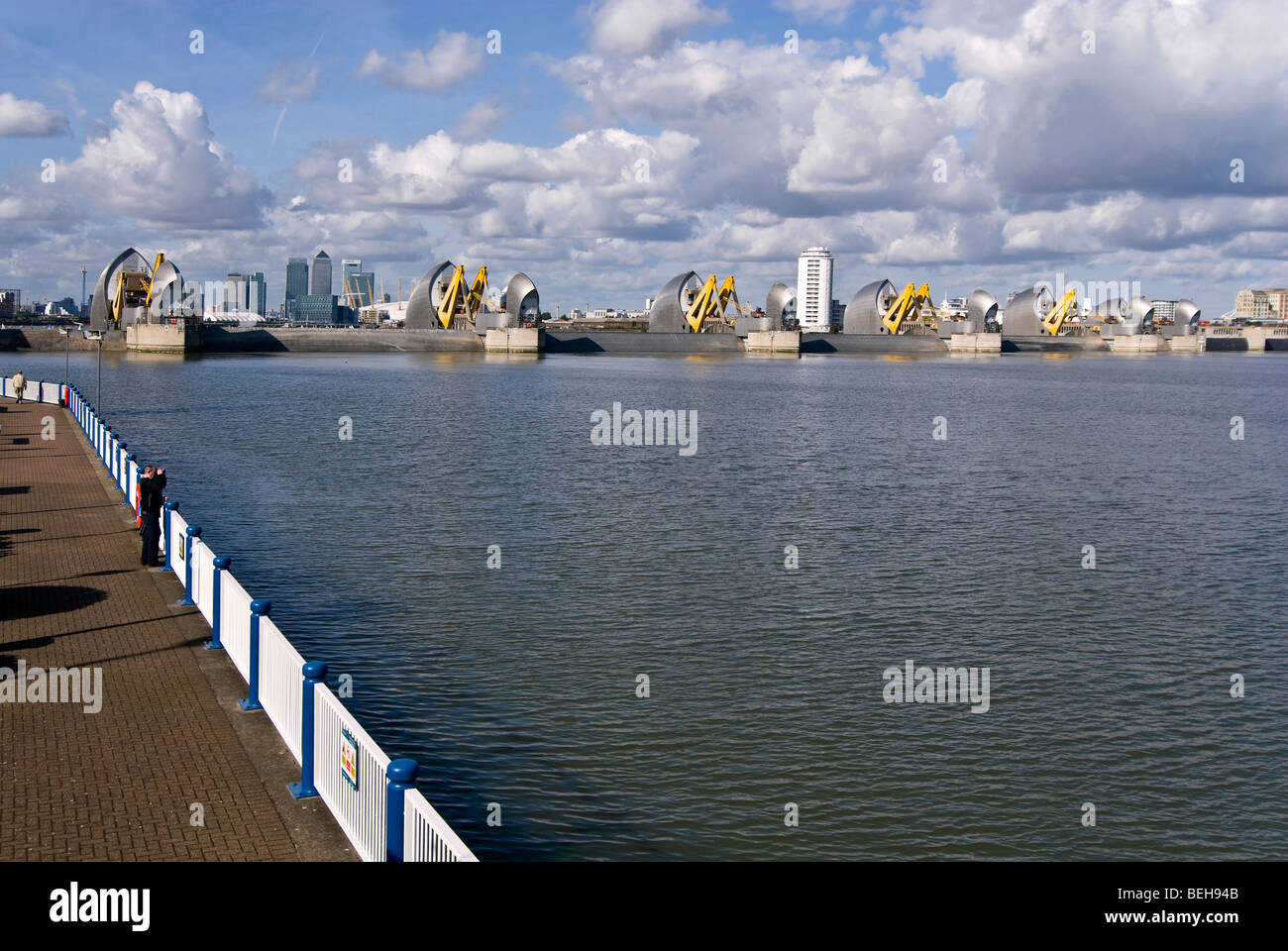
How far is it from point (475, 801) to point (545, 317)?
18472 cm

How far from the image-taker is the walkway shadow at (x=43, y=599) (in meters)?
12.6

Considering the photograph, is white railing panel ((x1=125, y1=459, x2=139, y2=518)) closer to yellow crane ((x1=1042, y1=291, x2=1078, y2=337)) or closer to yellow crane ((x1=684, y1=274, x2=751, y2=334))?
yellow crane ((x1=684, y1=274, x2=751, y2=334))

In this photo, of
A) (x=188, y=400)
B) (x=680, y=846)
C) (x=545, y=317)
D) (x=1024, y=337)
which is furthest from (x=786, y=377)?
(x=545, y=317)

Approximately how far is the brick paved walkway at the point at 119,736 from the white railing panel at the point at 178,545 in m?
0.27

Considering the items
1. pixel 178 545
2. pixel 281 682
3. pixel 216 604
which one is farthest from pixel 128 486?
pixel 281 682

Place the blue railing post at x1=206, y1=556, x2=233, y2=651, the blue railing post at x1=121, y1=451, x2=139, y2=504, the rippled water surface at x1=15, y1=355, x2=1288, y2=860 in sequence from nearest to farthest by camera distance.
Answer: the rippled water surface at x1=15, y1=355, x2=1288, y2=860, the blue railing post at x1=206, y1=556, x2=233, y2=651, the blue railing post at x1=121, y1=451, x2=139, y2=504

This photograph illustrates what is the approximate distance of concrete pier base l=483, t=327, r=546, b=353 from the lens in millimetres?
119250

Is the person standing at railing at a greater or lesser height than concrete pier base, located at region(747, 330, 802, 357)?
lesser

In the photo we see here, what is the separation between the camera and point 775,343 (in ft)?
436

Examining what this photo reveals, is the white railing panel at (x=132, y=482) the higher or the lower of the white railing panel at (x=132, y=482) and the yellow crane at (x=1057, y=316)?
the lower

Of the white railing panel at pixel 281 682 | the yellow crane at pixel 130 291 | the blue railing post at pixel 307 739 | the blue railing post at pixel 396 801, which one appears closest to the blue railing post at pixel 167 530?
the white railing panel at pixel 281 682

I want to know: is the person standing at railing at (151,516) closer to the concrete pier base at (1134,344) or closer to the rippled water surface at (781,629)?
the rippled water surface at (781,629)

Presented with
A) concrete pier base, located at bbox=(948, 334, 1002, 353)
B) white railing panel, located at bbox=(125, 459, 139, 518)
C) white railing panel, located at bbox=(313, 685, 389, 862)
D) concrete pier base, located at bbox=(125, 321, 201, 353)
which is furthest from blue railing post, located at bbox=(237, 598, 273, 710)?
concrete pier base, located at bbox=(948, 334, 1002, 353)
